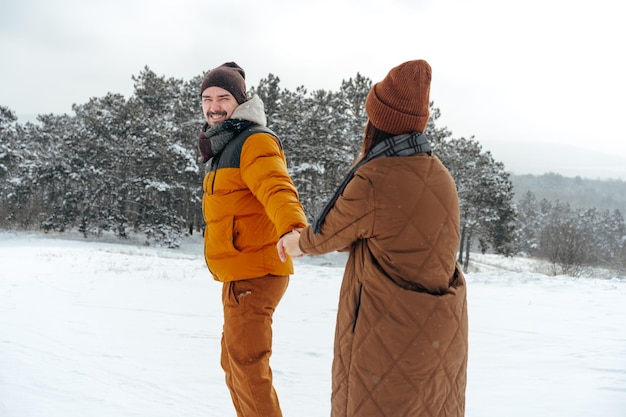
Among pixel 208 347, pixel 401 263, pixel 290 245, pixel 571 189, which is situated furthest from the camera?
pixel 571 189

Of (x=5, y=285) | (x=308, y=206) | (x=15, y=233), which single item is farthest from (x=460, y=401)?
(x=15, y=233)

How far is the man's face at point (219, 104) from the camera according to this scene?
2652 mm

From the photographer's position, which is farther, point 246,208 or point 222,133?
point 222,133

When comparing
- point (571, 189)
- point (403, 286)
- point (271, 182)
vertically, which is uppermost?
point (571, 189)

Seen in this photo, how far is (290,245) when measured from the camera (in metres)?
2.11

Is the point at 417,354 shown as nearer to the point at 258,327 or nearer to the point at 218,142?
the point at 258,327

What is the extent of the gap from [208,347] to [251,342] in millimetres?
2795

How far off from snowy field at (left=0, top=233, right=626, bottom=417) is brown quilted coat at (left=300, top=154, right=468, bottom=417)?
1.79 m

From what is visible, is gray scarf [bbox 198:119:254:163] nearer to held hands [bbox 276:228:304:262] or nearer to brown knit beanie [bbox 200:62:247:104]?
brown knit beanie [bbox 200:62:247:104]

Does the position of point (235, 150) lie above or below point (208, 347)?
above

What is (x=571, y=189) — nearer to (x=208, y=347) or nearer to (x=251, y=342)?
(x=208, y=347)

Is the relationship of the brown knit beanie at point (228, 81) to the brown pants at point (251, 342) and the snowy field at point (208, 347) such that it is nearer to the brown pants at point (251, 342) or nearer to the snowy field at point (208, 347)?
the brown pants at point (251, 342)

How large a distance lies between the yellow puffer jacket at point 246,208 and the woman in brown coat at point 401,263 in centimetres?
60

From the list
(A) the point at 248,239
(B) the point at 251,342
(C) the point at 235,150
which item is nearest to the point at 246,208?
(A) the point at 248,239
